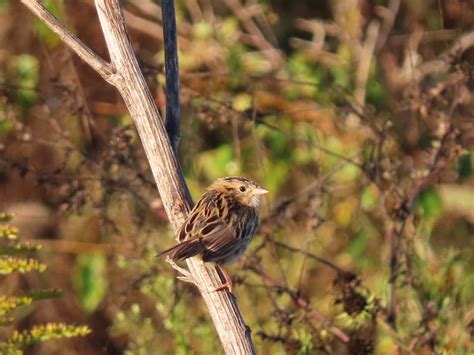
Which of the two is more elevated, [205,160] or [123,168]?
[205,160]

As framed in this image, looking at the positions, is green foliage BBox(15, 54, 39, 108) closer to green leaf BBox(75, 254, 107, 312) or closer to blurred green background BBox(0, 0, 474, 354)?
blurred green background BBox(0, 0, 474, 354)

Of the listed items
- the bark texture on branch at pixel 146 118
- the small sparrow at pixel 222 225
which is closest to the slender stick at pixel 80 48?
the bark texture on branch at pixel 146 118

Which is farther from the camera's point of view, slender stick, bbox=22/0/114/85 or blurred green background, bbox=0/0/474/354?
blurred green background, bbox=0/0/474/354

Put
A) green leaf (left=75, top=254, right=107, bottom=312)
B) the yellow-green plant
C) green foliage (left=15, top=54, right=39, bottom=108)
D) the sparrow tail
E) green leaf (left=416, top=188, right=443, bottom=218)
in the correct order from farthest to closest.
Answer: green leaf (left=75, top=254, right=107, bottom=312) → green leaf (left=416, top=188, right=443, bottom=218) → green foliage (left=15, top=54, right=39, bottom=108) → the yellow-green plant → the sparrow tail

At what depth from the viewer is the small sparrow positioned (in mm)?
4016

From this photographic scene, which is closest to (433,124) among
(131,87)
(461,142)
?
(461,142)

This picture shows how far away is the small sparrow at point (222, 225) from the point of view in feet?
13.2

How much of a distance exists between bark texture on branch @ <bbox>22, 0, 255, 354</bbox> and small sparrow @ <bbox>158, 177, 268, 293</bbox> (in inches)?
6.0

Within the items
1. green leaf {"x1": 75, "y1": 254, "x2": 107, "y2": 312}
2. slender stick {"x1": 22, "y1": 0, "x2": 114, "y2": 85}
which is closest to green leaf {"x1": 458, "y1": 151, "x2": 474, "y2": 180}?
green leaf {"x1": 75, "y1": 254, "x2": 107, "y2": 312}

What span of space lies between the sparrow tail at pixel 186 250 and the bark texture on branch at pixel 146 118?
1.15 feet

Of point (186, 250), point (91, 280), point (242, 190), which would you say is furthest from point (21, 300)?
point (91, 280)

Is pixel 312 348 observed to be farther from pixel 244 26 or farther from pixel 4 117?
pixel 244 26

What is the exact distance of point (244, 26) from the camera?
8664 mm

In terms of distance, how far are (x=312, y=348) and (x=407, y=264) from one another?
701mm
